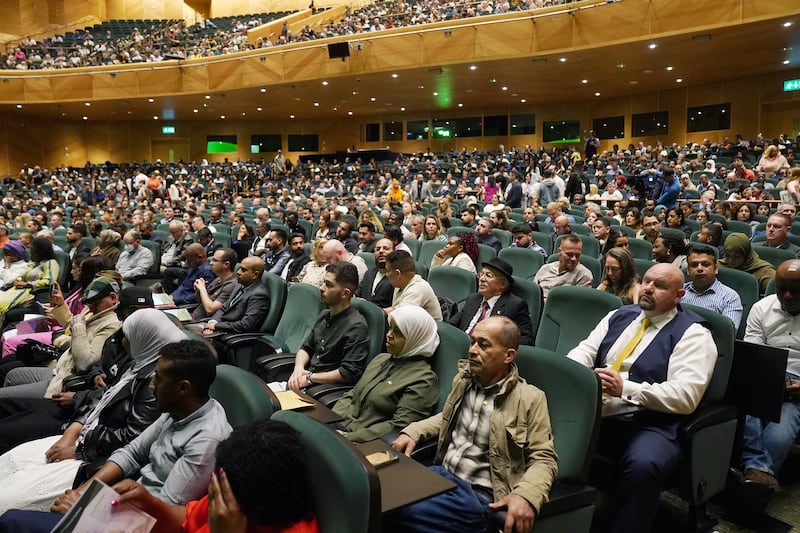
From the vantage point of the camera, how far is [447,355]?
8.15ft

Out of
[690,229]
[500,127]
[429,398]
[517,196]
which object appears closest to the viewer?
[429,398]

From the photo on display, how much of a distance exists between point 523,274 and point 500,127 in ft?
64.6

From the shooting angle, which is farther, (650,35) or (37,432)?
(650,35)

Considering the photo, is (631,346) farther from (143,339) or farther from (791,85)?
(791,85)

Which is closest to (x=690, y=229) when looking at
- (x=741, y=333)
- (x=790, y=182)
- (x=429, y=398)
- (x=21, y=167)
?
(x=790, y=182)

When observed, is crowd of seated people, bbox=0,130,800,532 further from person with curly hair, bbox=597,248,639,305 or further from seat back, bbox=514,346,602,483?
seat back, bbox=514,346,602,483

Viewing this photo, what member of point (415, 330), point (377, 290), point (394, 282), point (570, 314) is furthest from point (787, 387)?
point (377, 290)

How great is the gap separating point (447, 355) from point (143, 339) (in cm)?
130

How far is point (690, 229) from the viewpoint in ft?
20.9

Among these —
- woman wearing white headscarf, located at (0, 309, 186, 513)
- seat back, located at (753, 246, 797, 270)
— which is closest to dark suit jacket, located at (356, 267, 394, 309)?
woman wearing white headscarf, located at (0, 309, 186, 513)

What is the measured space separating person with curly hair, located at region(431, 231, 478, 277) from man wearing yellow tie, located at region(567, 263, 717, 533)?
2.20 meters

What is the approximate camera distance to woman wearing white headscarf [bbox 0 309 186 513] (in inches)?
79.5

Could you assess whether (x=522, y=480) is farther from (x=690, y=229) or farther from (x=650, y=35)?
(x=650, y=35)

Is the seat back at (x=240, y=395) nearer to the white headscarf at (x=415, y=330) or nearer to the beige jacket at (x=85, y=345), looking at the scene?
the white headscarf at (x=415, y=330)
